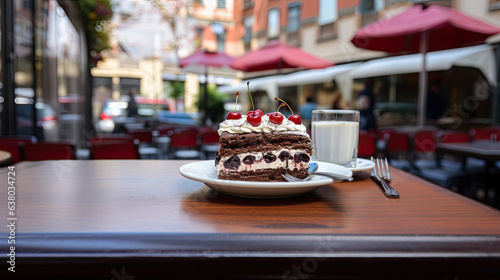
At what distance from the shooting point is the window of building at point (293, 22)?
12.6m

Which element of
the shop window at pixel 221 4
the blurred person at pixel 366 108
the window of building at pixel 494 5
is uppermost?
the window of building at pixel 494 5

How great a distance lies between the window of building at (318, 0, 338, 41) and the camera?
10555 mm

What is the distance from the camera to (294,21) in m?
12.8

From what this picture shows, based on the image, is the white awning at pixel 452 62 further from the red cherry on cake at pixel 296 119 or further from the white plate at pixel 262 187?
the white plate at pixel 262 187

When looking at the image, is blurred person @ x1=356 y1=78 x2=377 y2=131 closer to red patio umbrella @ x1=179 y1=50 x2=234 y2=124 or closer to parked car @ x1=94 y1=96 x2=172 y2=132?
red patio umbrella @ x1=179 y1=50 x2=234 y2=124

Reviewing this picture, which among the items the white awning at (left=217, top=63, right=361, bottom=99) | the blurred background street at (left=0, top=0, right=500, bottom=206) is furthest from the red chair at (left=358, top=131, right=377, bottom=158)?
the white awning at (left=217, top=63, right=361, bottom=99)

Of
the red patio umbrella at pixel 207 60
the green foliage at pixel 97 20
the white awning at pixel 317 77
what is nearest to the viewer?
the green foliage at pixel 97 20

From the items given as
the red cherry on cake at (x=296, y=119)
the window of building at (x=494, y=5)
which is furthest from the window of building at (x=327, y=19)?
the red cherry on cake at (x=296, y=119)

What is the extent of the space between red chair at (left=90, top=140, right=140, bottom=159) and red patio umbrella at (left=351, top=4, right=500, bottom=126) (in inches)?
115

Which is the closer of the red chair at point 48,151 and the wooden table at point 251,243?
the wooden table at point 251,243

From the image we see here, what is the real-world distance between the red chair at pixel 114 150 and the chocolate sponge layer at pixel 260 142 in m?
1.44

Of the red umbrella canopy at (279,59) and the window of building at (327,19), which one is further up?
the window of building at (327,19)

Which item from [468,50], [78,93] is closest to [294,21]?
[468,50]
